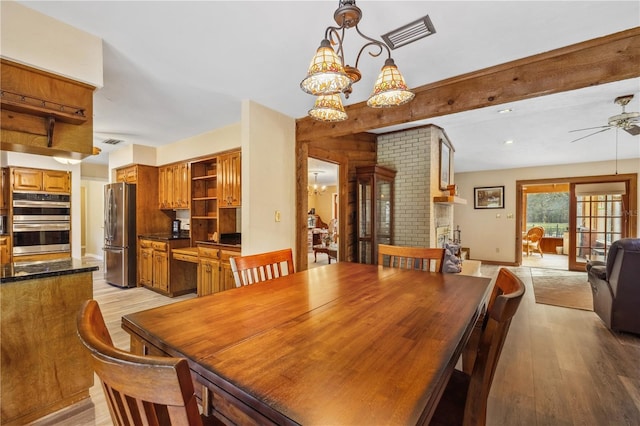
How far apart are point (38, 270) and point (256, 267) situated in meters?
1.32

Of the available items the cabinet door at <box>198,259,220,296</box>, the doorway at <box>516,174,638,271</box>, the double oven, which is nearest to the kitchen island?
the cabinet door at <box>198,259,220,296</box>

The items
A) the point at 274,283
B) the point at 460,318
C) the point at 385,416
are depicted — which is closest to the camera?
the point at 385,416

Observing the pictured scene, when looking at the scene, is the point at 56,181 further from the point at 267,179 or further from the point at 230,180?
the point at 267,179

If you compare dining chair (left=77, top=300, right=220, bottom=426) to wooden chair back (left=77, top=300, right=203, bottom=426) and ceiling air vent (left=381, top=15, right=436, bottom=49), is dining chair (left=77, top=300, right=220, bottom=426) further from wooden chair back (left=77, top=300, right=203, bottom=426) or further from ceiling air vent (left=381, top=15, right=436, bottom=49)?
ceiling air vent (left=381, top=15, right=436, bottom=49)

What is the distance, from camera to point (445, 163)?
5086mm

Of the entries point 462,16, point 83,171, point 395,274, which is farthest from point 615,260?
point 83,171

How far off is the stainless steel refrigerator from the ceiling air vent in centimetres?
478

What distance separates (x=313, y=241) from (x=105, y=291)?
5730 millimetres

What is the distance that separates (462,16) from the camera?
1.77 m

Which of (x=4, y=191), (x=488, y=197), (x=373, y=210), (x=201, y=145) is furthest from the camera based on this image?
(x=488, y=197)

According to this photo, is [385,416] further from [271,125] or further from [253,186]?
[271,125]

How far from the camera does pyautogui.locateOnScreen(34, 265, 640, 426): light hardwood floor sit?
1772 mm

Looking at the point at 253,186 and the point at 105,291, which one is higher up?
the point at 253,186

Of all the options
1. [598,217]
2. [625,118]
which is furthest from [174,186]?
[598,217]
